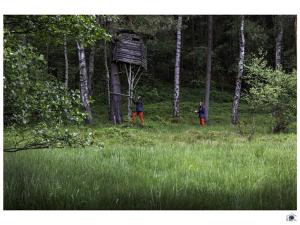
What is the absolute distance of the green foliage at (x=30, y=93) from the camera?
5.80m

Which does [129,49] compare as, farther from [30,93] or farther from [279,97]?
[30,93]

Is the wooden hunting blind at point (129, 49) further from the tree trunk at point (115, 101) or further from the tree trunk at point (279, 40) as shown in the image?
the tree trunk at point (279, 40)

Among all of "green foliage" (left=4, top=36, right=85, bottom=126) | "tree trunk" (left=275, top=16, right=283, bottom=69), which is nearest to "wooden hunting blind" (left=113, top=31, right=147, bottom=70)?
"tree trunk" (left=275, top=16, right=283, bottom=69)

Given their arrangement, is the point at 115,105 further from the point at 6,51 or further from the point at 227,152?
the point at 6,51

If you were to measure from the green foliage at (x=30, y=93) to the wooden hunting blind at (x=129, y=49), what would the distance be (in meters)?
16.6

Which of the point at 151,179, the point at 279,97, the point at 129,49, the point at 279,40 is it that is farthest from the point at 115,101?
the point at 151,179

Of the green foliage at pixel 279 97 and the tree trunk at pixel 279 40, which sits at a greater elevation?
the tree trunk at pixel 279 40

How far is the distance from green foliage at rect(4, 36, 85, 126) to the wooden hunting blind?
1661 centimetres

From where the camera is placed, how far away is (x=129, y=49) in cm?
2395

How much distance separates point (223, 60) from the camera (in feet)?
109

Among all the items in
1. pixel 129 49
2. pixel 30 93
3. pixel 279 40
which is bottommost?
pixel 30 93

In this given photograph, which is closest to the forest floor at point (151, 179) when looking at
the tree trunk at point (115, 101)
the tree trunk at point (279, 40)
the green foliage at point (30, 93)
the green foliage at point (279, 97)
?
the green foliage at point (30, 93)

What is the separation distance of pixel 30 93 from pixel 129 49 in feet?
58.6

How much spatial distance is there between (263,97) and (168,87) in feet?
49.8
